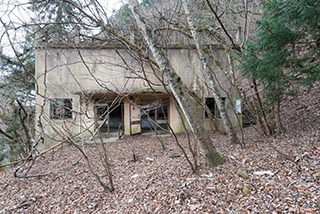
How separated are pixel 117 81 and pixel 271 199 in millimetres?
9366

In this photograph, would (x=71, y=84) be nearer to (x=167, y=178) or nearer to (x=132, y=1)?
(x=132, y=1)

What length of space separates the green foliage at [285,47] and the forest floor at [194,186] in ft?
4.43

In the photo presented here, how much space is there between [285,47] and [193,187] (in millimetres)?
3485

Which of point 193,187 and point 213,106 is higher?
point 213,106

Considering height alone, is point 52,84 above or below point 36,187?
above

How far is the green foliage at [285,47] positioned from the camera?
4.32 metres

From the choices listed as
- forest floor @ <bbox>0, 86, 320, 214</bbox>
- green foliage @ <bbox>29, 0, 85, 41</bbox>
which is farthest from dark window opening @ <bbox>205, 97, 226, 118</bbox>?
green foliage @ <bbox>29, 0, 85, 41</bbox>

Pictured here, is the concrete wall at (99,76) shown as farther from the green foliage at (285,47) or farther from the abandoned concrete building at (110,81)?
the green foliage at (285,47)

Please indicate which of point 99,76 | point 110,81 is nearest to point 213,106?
point 110,81

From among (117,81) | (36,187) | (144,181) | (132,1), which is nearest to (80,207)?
(144,181)

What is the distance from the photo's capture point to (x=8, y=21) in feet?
15.9

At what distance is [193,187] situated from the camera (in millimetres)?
3590

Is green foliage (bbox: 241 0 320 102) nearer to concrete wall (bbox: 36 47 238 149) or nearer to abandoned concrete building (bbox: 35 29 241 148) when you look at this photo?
abandoned concrete building (bbox: 35 29 241 148)

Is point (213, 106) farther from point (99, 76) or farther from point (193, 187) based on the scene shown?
point (193, 187)
